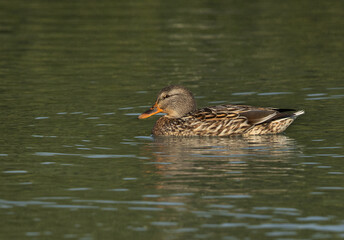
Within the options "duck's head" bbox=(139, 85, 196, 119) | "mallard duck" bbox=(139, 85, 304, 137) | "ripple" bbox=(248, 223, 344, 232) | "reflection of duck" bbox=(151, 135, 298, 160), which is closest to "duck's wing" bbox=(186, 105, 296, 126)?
"mallard duck" bbox=(139, 85, 304, 137)

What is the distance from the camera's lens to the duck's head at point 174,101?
16.9m

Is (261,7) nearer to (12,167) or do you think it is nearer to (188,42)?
(188,42)

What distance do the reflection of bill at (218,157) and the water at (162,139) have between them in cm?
3

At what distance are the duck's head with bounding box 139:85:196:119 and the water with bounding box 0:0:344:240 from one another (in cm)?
55

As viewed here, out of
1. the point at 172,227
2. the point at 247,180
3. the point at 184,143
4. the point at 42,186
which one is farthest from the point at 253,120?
the point at 172,227

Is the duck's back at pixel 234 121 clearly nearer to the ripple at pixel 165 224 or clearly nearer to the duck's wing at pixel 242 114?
the duck's wing at pixel 242 114

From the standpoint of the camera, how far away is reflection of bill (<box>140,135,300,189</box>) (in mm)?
12328

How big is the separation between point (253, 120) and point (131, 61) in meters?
10.3

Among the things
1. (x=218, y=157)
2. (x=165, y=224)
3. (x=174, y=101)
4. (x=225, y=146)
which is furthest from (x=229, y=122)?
(x=165, y=224)

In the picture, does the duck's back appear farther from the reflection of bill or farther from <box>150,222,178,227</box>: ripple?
<box>150,222,178,227</box>: ripple

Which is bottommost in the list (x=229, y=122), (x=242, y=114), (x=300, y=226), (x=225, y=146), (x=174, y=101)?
(x=300, y=226)

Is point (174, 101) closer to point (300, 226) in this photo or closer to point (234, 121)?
point (234, 121)

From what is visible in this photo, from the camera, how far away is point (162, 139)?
16.0 meters

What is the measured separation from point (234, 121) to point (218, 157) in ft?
7.98
